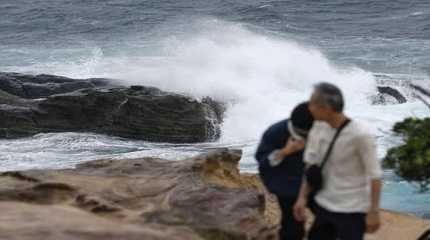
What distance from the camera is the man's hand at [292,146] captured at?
5395mm

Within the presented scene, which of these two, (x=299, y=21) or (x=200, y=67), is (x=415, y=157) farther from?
(x=299, y=21)

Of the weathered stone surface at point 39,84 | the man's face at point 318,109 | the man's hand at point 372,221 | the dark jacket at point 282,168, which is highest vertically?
the man's face at point 318,109

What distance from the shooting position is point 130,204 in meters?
6.68

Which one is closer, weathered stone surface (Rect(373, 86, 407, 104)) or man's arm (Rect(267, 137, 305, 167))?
man's arm (Rect(267, 137, 305, 167))

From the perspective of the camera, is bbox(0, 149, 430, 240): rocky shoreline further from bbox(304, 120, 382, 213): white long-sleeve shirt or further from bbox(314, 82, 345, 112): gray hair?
bbox(314, 82, 345, 112): gray hair

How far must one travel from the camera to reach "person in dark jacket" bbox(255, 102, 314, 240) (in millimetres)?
5469

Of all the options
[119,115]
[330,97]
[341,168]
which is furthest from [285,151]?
[119,115]

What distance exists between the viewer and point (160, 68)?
82.1 feet

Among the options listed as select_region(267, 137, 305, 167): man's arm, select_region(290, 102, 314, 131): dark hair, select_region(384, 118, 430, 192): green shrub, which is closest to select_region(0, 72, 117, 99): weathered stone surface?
select_region(384, 118, 430, 192): green shrub

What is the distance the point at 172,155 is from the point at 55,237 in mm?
10027

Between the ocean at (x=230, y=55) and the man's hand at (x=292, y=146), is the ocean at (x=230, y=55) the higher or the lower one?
the lower one

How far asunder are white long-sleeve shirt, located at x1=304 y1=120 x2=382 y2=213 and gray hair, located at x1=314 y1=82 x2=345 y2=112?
127 mm

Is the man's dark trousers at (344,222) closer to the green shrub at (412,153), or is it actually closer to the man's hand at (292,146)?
the man's hand at (292,146)

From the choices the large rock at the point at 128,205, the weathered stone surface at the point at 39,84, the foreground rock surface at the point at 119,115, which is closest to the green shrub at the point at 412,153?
the large rock at the point at 128,205
